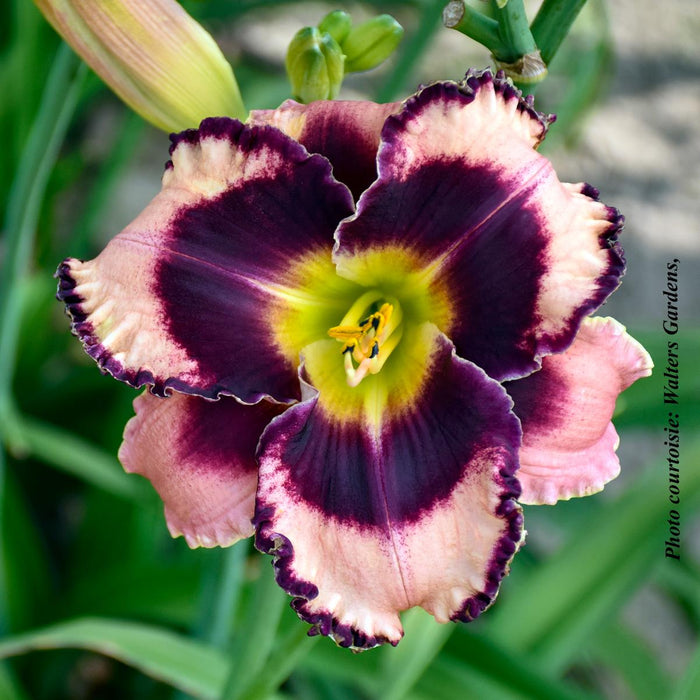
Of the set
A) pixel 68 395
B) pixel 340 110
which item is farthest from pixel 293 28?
pixel 340 110

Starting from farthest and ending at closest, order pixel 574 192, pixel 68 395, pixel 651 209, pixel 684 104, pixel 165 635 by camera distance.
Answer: pixel 684 104, pixel 651 209, pixel 68 395, pixel 165 635, pixel 574 192

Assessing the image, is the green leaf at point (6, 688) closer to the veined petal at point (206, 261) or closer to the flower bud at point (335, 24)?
the veined petal at point (206, 261)

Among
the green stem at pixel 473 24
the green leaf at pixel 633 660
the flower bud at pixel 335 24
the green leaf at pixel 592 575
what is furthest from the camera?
the green leaf at pixel 633 660

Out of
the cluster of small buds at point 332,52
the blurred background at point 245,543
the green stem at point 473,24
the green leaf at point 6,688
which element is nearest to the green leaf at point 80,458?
the blurred background at point 245,543

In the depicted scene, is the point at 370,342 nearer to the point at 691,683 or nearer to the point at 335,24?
the point at 335,24

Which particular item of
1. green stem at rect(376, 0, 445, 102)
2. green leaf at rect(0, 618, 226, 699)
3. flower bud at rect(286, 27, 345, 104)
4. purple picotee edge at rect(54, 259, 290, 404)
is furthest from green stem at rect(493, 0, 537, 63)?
green leaf at rect(0, 618, 226, 699)

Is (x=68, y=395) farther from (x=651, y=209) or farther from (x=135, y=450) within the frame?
(x=651, y=209)

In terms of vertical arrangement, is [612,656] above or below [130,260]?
below

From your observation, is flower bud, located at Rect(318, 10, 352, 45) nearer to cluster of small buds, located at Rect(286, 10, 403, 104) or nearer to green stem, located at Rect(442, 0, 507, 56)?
cluster of small buds, located at Rect(286, 10, 403, 104)
